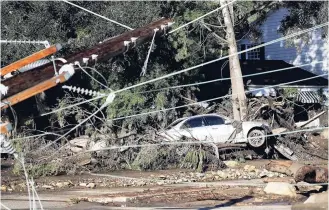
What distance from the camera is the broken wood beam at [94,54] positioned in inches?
227

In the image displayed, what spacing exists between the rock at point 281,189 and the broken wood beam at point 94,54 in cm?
524

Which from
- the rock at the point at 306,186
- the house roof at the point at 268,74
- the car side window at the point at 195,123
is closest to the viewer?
the rock at the point at 306,186

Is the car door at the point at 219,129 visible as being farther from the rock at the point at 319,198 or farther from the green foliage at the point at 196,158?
the rock at the point at 319,198

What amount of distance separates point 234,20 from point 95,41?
5.87 meters

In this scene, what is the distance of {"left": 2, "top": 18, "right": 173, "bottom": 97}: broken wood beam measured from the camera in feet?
18.9

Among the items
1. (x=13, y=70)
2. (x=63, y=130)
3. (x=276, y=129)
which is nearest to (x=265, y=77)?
(x=276, y=129)

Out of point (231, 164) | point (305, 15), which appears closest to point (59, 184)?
point (231, 164)

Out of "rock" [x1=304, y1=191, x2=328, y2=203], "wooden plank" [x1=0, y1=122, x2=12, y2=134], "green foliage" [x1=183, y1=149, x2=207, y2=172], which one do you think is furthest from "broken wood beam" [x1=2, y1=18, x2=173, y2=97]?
"green foliage" [x1=183, y1=149, x2=207, y2=172]

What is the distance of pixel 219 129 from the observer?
20.5m

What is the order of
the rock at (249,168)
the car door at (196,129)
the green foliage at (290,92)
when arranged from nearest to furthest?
the rock at (249,168), the car door at (196,129), the green foliage at (290,92)

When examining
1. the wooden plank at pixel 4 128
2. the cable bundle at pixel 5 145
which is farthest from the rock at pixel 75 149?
the wooden plank at pixel 4 128

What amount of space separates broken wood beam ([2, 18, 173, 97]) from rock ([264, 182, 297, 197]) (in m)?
5.24

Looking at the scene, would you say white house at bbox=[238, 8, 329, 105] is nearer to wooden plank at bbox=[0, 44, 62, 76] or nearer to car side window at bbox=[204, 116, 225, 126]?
car side window at bbox=[204, 116, 225, 126]

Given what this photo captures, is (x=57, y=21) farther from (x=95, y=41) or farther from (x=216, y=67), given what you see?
(x=216, y=67)
